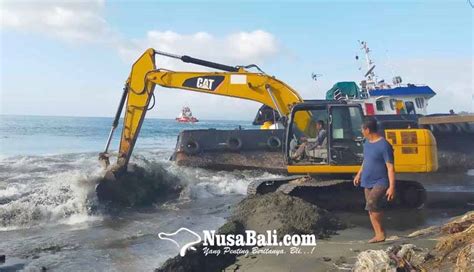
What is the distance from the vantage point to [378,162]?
588 centimetres

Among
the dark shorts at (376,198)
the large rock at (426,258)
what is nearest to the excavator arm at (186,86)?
the dark shorts at (376,198)

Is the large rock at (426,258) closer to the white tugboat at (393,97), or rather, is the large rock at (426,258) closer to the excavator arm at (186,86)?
the excavator arm at (186,86)

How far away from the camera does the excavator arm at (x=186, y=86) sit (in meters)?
10.4

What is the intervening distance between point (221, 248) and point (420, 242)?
2.47 metres

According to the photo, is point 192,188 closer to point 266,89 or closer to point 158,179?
point 158,179

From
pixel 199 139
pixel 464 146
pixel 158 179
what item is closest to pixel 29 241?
pixel 158 179

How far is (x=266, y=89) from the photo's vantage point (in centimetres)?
1036

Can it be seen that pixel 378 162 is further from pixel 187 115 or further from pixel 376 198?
pixel 187 115

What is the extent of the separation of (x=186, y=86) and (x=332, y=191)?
4283 millimetres

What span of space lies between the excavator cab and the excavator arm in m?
1.43

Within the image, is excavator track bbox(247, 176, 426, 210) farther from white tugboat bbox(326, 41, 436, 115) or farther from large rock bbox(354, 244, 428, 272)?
white tugboat bbox(326, 41, 436, 115)

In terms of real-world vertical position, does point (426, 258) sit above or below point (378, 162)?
below

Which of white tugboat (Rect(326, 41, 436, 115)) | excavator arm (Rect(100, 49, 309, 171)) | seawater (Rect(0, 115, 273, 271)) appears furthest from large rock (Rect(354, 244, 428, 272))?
white tugboat (Rect(326, 41, 436, 115))

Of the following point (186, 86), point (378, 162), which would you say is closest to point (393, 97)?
point (186, 86)
